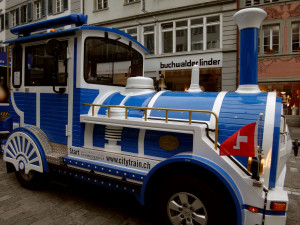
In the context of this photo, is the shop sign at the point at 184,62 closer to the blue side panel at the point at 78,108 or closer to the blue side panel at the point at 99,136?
the blue side panel at the point at 78,108

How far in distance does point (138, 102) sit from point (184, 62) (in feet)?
36.7

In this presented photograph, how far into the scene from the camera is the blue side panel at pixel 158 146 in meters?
2.67

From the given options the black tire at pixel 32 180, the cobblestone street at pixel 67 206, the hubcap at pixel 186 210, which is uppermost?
the hubcap at pixel 186 210

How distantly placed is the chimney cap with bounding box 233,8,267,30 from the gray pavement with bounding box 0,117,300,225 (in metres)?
2.68

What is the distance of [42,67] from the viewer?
3.97 meters

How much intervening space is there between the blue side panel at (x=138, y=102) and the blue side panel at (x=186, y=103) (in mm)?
184

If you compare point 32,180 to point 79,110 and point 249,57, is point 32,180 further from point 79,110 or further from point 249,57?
point 249,57

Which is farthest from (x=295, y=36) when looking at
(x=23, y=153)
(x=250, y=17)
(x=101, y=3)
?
(x=23, y=153)

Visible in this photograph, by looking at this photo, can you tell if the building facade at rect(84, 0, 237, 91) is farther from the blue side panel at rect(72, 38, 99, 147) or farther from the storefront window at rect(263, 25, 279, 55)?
the blue side panel at rect(72, 38, 99, 147)

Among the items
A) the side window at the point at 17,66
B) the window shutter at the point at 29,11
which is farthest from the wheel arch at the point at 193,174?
the window shutter at the point at 29,11

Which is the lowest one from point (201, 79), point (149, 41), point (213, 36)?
point (201, 79)

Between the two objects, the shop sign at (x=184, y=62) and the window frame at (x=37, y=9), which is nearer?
the shop sign at (x=184, y=62)

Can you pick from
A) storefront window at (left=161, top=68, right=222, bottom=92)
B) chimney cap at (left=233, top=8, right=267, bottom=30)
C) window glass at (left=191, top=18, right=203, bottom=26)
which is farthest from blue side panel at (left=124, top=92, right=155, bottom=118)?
window glass at (left=191, top=18, right=203, bottom=26)

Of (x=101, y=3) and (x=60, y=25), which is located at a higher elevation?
(x=101, y=3)
